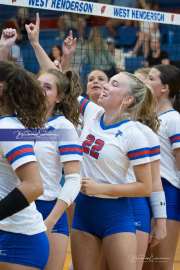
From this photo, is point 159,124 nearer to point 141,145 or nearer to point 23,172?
point 141,145

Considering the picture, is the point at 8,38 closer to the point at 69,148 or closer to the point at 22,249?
the point at 69,148

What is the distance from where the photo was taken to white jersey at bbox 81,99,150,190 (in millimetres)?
3805

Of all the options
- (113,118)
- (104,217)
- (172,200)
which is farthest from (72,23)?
(104,217)

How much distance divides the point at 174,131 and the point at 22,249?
80.2 inches

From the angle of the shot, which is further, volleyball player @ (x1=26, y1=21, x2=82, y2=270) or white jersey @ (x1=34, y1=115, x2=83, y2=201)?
white jersey @ (x1=34, y1=115, x2=83, y2=201)

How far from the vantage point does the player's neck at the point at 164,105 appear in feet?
15.9

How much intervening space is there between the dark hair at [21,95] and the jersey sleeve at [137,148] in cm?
98

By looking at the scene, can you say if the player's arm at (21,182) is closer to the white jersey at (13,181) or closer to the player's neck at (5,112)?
the white jersey at (13,181)

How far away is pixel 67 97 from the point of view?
158 inches

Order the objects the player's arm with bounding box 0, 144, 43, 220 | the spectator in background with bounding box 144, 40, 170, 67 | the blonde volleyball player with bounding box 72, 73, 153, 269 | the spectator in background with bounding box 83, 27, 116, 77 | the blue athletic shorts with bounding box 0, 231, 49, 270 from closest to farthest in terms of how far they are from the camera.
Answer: the player's arm with bounding box 0, 144, 43, 220 < the blue athletic shorts with bounding box 0, 231, 49, 270 < the blonde volleyball player with bounding box 72, 73, 153, 269 < the spectator in background with bounding box 83, 27, 116, 77 < the spectator in background with bounding box 144, 40, 170, 67

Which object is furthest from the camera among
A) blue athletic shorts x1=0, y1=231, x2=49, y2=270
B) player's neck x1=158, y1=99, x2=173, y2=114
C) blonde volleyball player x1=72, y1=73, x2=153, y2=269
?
player's neck x1=158, y1=99, x2=173, y2=114

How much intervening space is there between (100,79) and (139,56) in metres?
4.84

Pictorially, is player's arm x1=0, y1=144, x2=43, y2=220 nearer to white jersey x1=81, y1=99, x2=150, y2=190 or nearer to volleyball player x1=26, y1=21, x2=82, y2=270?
volleyball player x1=26, y1=21, x2=82, y2=270

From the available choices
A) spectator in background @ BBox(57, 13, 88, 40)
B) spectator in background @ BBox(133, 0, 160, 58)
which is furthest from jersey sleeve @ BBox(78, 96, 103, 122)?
spectator in background @ BBox(133, 0, 160, 58)
